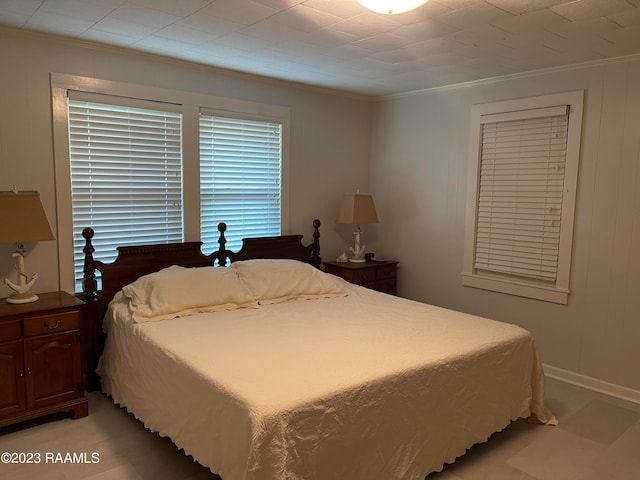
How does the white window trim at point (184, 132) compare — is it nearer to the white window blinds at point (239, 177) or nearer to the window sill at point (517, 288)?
the white window blinds at point (239, 177)

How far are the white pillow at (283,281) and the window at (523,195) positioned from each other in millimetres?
1365

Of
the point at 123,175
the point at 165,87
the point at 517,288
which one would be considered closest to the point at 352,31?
the point at 165,87

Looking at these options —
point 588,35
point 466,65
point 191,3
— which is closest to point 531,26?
point 588,35

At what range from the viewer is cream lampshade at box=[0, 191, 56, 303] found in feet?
9.19

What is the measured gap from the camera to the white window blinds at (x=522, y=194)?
3.70 m

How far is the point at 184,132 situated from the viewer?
12.2ft

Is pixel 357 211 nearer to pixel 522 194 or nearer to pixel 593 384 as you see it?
pixel 522 194

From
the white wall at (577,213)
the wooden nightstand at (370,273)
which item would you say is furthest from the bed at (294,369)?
the white wall at (577,213)

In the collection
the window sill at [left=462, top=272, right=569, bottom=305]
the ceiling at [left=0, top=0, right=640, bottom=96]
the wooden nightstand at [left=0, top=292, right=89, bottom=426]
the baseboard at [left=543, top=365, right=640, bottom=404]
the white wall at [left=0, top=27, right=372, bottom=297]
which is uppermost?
the ceiling at [left=0, top=0, right=640, bottom=96]

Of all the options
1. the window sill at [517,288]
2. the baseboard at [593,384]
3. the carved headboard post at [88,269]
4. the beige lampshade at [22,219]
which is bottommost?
the baseboard at [593,384]

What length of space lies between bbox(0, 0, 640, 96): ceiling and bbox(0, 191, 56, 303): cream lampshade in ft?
3.36

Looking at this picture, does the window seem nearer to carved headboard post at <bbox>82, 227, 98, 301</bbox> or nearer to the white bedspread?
the white bedspread

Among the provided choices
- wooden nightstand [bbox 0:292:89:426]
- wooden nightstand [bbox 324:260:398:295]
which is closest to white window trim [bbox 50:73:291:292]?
wooden nightstand [bbox 0:292:89:426]

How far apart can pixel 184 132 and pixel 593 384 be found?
11.8ft
